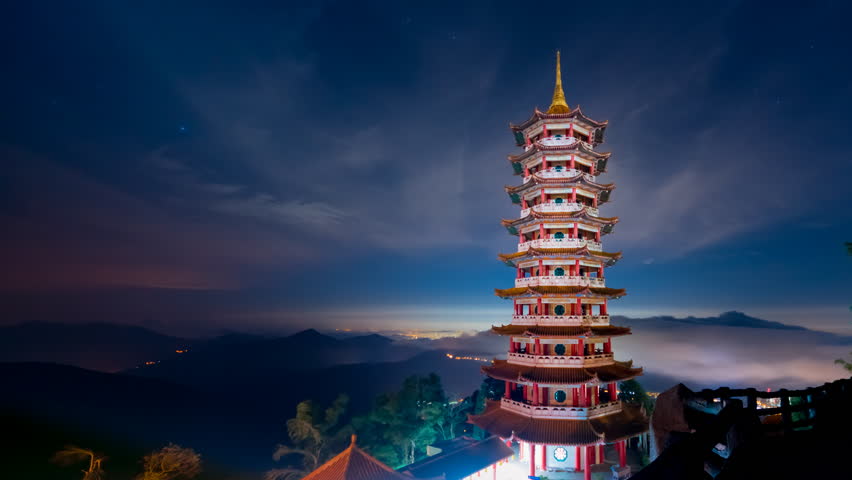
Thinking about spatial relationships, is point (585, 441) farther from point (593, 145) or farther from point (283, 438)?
point (283, 438)

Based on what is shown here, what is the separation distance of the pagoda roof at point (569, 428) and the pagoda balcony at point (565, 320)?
6140mm

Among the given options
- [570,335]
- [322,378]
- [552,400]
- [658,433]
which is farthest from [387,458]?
[322,378]

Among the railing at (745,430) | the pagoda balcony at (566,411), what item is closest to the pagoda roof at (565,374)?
the pagoda balcony at (566,411)

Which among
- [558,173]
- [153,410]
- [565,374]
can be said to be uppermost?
[558,173]

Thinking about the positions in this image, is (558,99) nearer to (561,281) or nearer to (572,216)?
(572,216)

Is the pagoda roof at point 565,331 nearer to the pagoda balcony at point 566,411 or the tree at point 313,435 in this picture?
the pagoda balcony at point 566,411

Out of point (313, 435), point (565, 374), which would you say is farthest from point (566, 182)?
point (313, 435)

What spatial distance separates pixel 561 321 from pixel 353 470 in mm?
16375

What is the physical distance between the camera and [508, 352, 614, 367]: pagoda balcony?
24594 mm

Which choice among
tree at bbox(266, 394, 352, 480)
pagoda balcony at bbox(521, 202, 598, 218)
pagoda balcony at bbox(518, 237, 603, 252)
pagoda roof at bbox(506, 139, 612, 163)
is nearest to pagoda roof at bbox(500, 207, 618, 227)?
pagoda balcony at bbox(521, 202, 598, 218)

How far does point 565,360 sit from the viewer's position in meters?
24.7

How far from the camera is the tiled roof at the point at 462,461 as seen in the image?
24.1 meters

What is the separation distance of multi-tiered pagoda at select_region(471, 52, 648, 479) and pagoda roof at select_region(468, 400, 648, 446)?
0.22ft

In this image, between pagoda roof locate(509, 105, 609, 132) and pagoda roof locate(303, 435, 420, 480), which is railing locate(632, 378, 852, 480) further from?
pagoda roof locate(509, 105, 609, 132)
